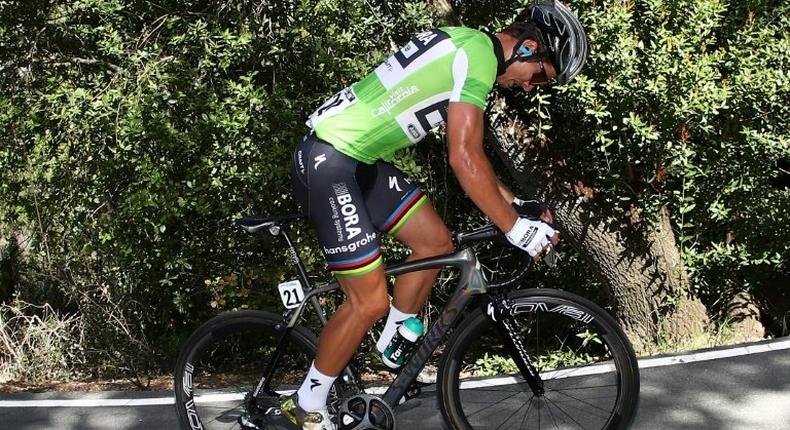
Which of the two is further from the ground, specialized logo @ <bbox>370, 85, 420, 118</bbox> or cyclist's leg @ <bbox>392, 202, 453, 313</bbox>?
specialized logo @ <bbox>370, 85, 420, 118</bbox>

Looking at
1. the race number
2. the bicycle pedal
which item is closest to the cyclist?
the race number

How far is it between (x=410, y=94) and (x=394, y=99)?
79 millimetres

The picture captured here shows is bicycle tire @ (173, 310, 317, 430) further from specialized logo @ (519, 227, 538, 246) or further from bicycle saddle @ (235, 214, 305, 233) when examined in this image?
specialized logo @ (519, 227, 538, 246)

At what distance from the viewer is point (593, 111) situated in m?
6.87

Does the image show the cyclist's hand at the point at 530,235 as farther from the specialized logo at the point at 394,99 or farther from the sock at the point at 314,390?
the sock at the point at 314,390

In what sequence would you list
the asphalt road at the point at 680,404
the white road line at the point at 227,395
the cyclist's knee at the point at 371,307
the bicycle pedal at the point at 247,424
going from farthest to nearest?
the white road line at the point at 227,395
the asphalt road at the point at 680,404
the bicycle pedal at the point at 247,424
the cyclist's knee at the point at 371,307

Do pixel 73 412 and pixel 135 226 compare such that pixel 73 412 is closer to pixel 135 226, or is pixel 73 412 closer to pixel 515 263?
pixel 135 226

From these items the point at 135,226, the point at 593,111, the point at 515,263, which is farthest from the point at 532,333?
the point at 135,226

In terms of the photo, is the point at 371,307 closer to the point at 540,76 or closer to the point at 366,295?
the point at 366,295

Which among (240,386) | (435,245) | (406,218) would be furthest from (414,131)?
(240,386)

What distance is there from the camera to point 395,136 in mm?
4289

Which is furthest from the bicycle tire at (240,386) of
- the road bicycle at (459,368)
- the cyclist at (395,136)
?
the cyclist at (395,136)

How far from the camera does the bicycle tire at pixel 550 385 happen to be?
4.20 meters

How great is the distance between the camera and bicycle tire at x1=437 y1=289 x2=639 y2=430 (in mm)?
4195
